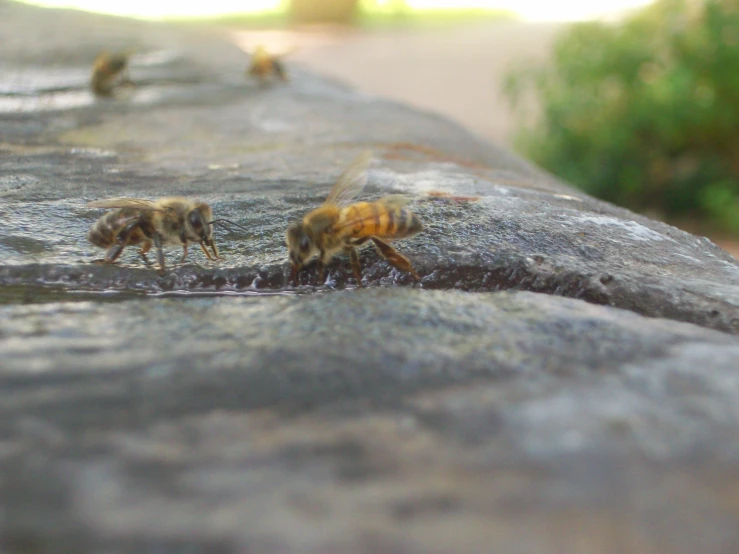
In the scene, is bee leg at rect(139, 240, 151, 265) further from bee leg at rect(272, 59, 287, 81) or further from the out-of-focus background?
the out-of-focus background

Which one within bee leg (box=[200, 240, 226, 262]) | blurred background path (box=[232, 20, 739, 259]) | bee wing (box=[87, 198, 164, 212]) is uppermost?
blurred background path (box=[232, 20, 739, 259])

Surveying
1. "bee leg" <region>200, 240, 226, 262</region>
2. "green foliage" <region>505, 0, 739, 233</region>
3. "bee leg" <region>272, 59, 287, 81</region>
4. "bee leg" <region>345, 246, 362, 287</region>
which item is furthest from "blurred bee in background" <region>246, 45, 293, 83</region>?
"green foliage" <region>505, 0, 739, 233</region>

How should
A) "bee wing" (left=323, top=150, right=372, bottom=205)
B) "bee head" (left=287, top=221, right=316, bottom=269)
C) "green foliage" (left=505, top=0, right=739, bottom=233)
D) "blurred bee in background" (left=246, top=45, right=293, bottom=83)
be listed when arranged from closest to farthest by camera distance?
"bee head" (left=287, top=221, right=316, bottom=269)
"bee wing" (left=323, top=150, right=372, bottom=205)
"blurred bee in background" (left=246, top=45, right=293, bottom=83)
"green foliage" (left=505, top=0, right=739, bottom=233)

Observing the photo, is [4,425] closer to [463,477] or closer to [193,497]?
[193,497]

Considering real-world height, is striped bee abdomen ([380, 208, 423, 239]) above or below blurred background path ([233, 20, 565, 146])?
below

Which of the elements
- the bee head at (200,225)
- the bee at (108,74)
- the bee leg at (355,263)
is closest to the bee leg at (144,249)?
the bee head at (200,225)

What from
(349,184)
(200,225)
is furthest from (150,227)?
(349,184)

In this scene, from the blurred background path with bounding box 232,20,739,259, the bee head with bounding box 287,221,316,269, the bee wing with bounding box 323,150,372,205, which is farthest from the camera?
the blurred background path with bounding box 232,20,739,259
